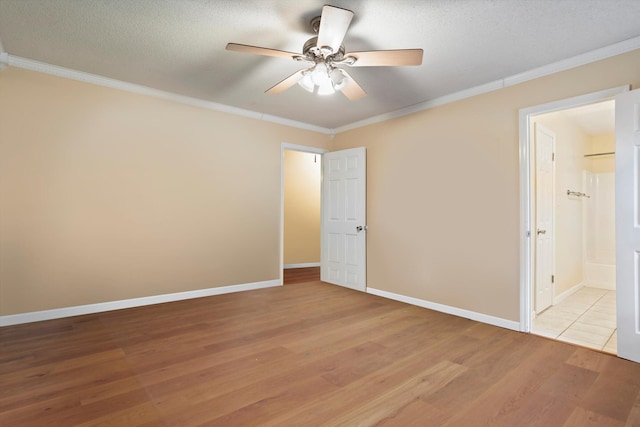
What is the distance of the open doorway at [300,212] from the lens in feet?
22.5

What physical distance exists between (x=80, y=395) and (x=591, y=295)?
594 cm

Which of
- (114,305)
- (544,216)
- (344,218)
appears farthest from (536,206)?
(114,305)

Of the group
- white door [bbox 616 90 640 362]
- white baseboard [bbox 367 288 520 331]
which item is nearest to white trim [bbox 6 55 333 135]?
white baseboard [bbox 367 288 520 331]

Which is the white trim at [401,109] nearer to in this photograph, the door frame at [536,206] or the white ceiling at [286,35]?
the white ceiling at [286,35]

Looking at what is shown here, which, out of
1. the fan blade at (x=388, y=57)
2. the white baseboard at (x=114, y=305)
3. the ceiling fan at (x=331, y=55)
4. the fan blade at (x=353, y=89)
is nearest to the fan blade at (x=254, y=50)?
the ceiling fan at (x=331, y=55)

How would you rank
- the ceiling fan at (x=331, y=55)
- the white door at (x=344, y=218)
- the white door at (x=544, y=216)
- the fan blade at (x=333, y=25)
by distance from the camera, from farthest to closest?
the white door at (x=344, y=218), the white door at (x=544, y=216), the ceiling fan at (x=331, y=55), the fan blade at (x=333, y=25)

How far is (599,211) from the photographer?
16.8ft

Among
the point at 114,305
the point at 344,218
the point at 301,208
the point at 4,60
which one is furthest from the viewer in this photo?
the point at 301,208

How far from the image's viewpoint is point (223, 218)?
14.1 ft

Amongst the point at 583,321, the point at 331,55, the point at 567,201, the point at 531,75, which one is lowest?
the point at 583,321

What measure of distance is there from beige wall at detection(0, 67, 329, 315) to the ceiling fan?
192cm

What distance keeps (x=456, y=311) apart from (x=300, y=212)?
4.22 meters

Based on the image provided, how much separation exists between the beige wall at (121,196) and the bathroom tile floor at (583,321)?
3518 millimetres

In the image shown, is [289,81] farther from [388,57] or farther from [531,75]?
[531,75]
